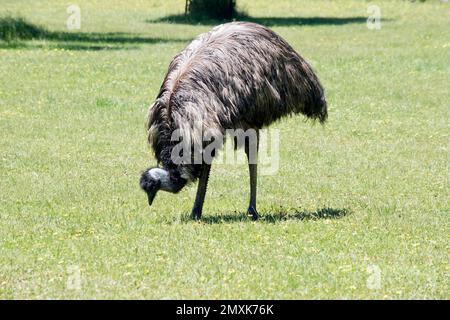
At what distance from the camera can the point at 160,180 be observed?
10773mm

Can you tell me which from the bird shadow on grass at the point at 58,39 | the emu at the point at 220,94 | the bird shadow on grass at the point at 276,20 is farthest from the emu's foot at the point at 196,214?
the bird shadow on grass at the point at 276,20

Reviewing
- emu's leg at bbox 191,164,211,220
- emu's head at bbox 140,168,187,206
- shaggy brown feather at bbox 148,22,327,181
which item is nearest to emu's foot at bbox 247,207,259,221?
emu's leg at bbox 191,164,211,220

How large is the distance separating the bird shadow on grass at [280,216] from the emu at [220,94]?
165 millimetres

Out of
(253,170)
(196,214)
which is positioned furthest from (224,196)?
(196,214)

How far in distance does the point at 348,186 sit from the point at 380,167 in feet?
5.13

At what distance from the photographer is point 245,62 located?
1139cm

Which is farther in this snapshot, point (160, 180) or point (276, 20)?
point (276, 20)

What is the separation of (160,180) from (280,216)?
1799mm

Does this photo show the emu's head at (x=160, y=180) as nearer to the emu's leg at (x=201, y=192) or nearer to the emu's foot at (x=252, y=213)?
the emu's leg at (x=201, y=192)

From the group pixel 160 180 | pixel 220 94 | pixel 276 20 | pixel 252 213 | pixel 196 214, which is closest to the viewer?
pixel 160 180

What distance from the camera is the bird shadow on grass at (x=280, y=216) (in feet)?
38.0

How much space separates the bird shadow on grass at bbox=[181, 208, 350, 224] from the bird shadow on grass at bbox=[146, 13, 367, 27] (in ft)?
85.2

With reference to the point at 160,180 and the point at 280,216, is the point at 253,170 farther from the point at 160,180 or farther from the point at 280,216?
the point at 160,180

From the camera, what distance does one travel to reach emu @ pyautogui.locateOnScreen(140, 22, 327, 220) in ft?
35.6
